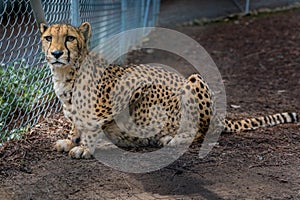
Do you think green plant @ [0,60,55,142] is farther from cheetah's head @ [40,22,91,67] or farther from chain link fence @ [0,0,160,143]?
cheetah's head @ [40,22,91,67]

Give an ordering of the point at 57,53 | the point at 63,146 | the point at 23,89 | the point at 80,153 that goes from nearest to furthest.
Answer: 1. the point at 57,53
2. the point at 80,153
3. the point at 63,146
4. the point at 23,89

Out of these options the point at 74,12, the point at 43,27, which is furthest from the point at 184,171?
the point at 74,12

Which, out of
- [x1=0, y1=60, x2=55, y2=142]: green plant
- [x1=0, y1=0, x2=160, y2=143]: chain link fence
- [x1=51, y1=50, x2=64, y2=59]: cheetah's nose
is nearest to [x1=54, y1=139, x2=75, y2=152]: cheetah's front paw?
[x1=0, y1=0, x2=160, y2=143]: chain link fence

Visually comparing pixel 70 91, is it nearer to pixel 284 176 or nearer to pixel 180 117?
pixel 180 117

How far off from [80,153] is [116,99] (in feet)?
1.63

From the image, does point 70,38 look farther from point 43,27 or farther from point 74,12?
point 74,12

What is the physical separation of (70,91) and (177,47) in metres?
6.13

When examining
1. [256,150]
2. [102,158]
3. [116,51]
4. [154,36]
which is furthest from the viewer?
[154,36]

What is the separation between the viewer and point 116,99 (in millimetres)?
4125

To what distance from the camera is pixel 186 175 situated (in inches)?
152

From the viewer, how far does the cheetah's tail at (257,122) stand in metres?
4.85

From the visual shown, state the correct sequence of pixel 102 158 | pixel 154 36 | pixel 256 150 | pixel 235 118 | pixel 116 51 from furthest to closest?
pixel 154 36
pixel 116 51
pixel 235 118
pixel 256 150
pixel 102 158

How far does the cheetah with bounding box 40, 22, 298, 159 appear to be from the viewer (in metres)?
3.90

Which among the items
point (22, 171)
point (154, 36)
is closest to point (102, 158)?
point (22, 171)
